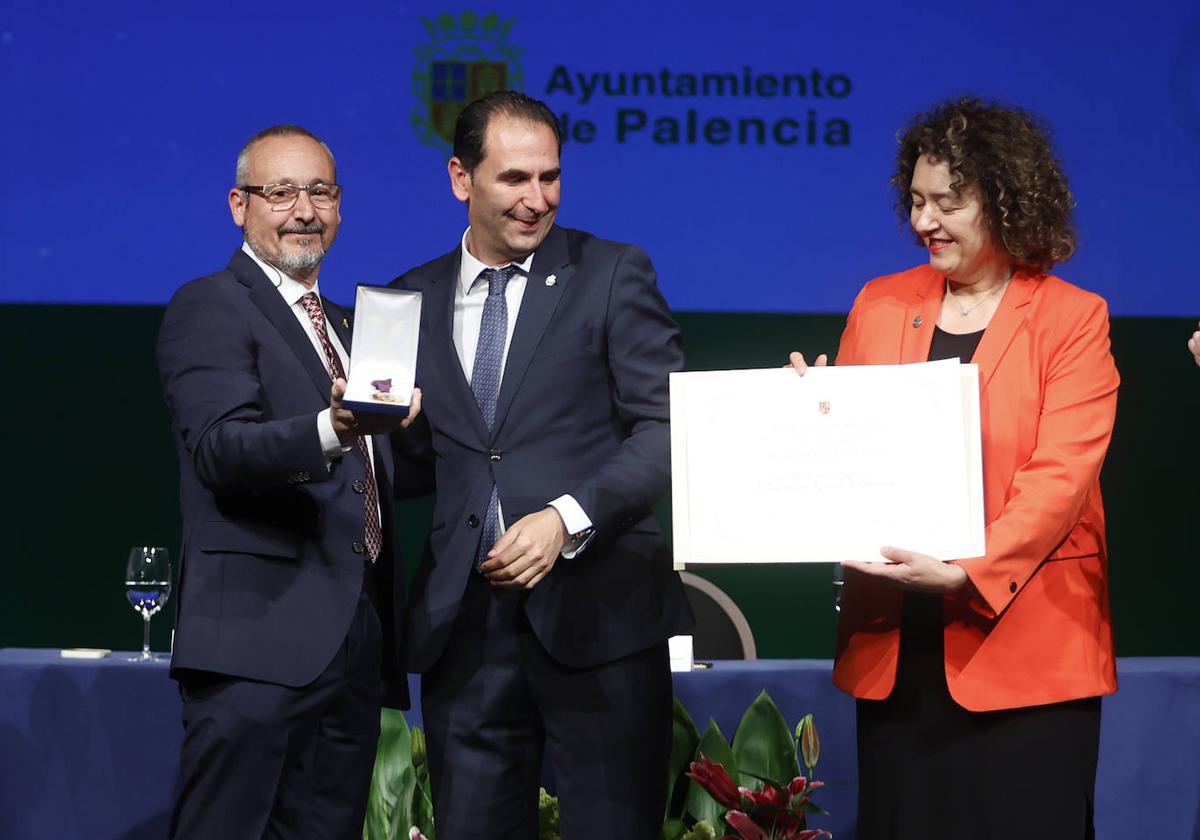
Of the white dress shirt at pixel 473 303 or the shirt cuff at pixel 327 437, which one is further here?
the white dress shirt at pixel 473 303

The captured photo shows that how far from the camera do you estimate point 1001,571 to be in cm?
213

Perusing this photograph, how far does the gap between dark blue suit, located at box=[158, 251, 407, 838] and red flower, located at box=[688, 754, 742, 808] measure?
27.8 inches

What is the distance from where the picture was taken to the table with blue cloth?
3.15 m

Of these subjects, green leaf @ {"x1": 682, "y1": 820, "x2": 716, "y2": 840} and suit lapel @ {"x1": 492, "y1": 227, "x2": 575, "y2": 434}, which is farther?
green leaf @ {"x1": 682, "y1": 820, "x2": 716, "y2": 840}

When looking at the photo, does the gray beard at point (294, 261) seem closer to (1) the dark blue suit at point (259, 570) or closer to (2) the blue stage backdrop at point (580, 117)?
(1) the dark blue suit at point (259, 570)

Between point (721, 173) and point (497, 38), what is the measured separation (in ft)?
2.79

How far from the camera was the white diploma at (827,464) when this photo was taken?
6.95ft

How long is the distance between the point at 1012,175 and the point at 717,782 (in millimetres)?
1346

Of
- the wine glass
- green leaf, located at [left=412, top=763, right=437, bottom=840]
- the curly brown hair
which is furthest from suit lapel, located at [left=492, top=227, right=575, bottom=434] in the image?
the wine glass

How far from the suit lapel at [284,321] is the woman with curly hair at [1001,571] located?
0.89 m

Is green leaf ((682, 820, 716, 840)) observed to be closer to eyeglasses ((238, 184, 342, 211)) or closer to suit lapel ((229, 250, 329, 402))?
suit lapel ((229, 250, 329, 402))

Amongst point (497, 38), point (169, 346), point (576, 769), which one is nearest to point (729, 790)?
point (576, 769)

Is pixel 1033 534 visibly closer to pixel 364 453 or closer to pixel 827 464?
pixel 827 464

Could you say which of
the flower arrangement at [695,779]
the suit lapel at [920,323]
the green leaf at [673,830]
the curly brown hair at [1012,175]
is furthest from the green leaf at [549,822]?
the curly brown hair at [1012,175]
